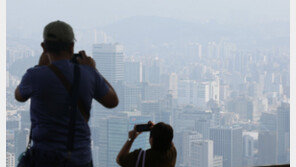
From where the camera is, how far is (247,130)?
43.2 m

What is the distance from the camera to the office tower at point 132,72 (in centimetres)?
4306

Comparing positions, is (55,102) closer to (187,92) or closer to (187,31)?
(187,92)

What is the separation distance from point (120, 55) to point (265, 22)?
2700 centimetres

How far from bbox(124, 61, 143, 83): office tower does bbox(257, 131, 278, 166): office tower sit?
1407 cm

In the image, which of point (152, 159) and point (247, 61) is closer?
point (152, 159)

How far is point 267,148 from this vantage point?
38781 millimetres

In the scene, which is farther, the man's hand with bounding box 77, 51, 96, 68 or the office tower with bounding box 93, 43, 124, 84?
the office tower with bounding box 93, 43, 124, 84

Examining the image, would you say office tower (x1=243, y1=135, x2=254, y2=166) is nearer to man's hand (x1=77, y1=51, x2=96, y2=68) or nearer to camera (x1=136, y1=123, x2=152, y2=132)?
camera (x1=136, y1=123, x2=152, y2=132)

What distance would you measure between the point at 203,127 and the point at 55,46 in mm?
40270

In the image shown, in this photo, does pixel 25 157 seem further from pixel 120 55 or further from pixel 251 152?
pixel 120 55

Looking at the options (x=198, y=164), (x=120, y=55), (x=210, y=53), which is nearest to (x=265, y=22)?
(x=210, y=53)

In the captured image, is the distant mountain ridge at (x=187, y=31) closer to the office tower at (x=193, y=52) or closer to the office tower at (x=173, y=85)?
the office tower at (x=193, y=52)

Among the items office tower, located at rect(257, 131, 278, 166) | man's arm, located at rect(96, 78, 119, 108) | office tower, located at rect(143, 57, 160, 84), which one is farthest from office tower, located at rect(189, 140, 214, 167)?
man's arm, located at rect(96, 78, 119, 108)

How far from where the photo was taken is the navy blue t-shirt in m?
0.78
